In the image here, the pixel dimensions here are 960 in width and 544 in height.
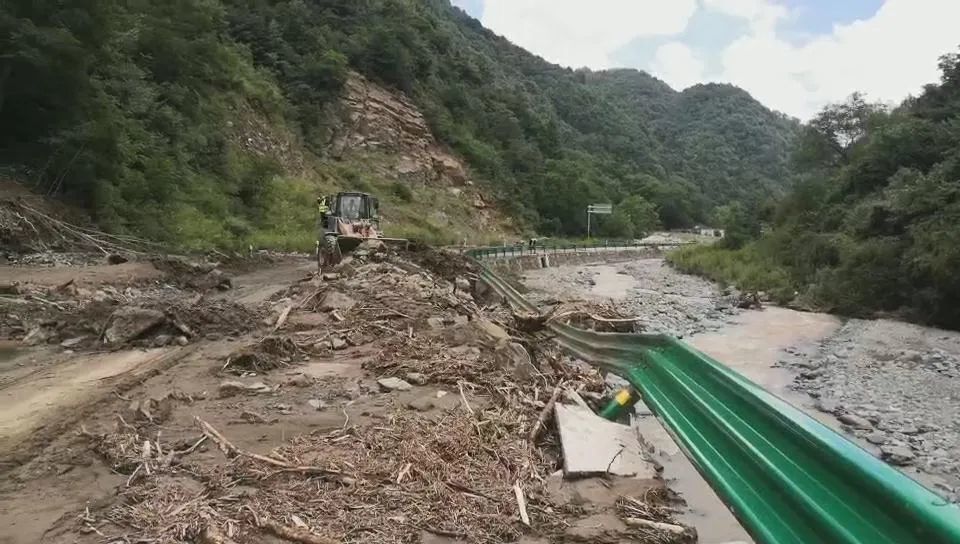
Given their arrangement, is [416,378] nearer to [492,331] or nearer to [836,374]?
[492,331]

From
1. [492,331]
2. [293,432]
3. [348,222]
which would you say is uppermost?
[348,222]

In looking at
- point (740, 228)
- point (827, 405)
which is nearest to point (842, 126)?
point (740, 228)

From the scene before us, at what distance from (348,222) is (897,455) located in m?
14.2

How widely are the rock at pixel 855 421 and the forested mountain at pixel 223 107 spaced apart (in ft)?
62.2

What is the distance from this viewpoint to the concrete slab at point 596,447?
448 cm

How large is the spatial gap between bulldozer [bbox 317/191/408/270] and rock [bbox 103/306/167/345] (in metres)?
8.60

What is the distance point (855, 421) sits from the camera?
10.1 metres

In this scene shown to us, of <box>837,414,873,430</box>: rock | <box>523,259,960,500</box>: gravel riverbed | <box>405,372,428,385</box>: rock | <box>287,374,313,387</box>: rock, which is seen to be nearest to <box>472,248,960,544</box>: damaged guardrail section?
<box>405,372,428,385</box>: rock

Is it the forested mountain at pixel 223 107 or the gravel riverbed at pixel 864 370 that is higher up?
the forested mountain at pixel 223 107

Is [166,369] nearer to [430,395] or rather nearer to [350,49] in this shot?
[430,395]

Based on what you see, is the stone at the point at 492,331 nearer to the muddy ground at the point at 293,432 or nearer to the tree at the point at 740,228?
the muddy ground at the point at 293,432

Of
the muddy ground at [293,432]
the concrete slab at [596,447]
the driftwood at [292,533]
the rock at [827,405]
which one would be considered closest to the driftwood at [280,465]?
the muddy ground at [293,432]

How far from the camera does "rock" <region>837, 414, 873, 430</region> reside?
391 inches

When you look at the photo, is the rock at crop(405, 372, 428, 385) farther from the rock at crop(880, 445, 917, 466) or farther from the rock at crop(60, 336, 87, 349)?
the rock at crop(880, 445, 917, 466)
